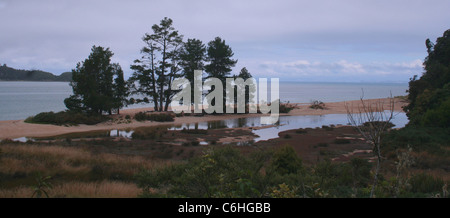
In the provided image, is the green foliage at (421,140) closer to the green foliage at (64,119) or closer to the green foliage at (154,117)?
the green foliage at (154,117)

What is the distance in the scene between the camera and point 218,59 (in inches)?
1716

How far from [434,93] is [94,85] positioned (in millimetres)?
29506

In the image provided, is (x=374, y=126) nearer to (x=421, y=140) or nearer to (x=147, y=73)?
(x=421, y=140)

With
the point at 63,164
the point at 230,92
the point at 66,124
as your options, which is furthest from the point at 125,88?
the point at 63,164

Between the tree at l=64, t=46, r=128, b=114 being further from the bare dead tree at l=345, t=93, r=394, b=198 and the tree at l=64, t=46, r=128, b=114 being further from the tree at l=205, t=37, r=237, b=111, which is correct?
the bare dead tree at l=345, t=93, r=394, b=198

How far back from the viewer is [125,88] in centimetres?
3597

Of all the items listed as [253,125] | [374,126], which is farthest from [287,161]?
[253,125]

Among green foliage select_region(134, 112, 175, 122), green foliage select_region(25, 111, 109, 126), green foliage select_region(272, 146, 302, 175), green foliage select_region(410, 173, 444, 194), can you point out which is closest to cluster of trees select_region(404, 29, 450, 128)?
green foliage select_region(410, 173, 444, 194)

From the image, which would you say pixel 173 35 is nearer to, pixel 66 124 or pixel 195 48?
pixel 195 48

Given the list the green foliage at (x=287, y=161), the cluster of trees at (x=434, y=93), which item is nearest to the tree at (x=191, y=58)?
the cluster of trees at (x=434, y=93)

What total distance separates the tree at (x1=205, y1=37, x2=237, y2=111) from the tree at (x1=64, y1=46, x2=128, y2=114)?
A: 13658 mm
